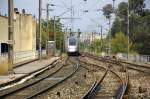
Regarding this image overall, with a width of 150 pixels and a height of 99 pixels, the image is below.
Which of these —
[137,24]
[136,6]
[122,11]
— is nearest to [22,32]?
[137,24]

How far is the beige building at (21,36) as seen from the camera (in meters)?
49.6

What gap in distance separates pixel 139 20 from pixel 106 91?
10718cm

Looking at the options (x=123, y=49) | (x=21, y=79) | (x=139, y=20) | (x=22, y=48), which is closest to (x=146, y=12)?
(x=139, y=20)

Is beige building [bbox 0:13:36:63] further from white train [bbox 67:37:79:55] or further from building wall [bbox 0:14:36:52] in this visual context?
white train [bbox 67:37:79:55]

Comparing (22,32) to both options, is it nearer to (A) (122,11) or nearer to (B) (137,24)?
(B) (137,24)

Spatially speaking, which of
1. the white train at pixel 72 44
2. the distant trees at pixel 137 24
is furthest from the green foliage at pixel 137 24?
the white train at pixel 72 44

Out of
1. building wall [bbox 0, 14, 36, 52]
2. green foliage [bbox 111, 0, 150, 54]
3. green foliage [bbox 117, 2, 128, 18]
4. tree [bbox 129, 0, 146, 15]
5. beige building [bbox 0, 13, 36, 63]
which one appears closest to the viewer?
beige building [bbox 0, 13, 36, 63]

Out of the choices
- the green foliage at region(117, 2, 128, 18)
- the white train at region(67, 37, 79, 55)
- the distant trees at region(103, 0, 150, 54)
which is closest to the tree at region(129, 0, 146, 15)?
the distant trees at region(103, 0, 150, 54)

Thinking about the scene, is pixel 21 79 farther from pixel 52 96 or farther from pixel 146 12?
pixel 146 12

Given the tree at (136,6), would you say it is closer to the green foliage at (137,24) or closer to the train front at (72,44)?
the green foliage at (137,24)

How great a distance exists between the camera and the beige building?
49562 millimetres

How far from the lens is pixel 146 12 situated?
5000 inches

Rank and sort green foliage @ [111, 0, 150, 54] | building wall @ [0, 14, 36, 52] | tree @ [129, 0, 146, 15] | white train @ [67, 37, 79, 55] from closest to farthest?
building wall @ [0, 14, 36, 52] < white train @ [67, 37, 79, 55] < green foliage @ [111, 0, 150, 54] < tree @ [129, 0, 146, 15]

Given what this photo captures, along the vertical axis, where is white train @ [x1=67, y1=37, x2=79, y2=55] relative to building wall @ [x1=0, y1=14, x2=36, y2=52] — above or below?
below
